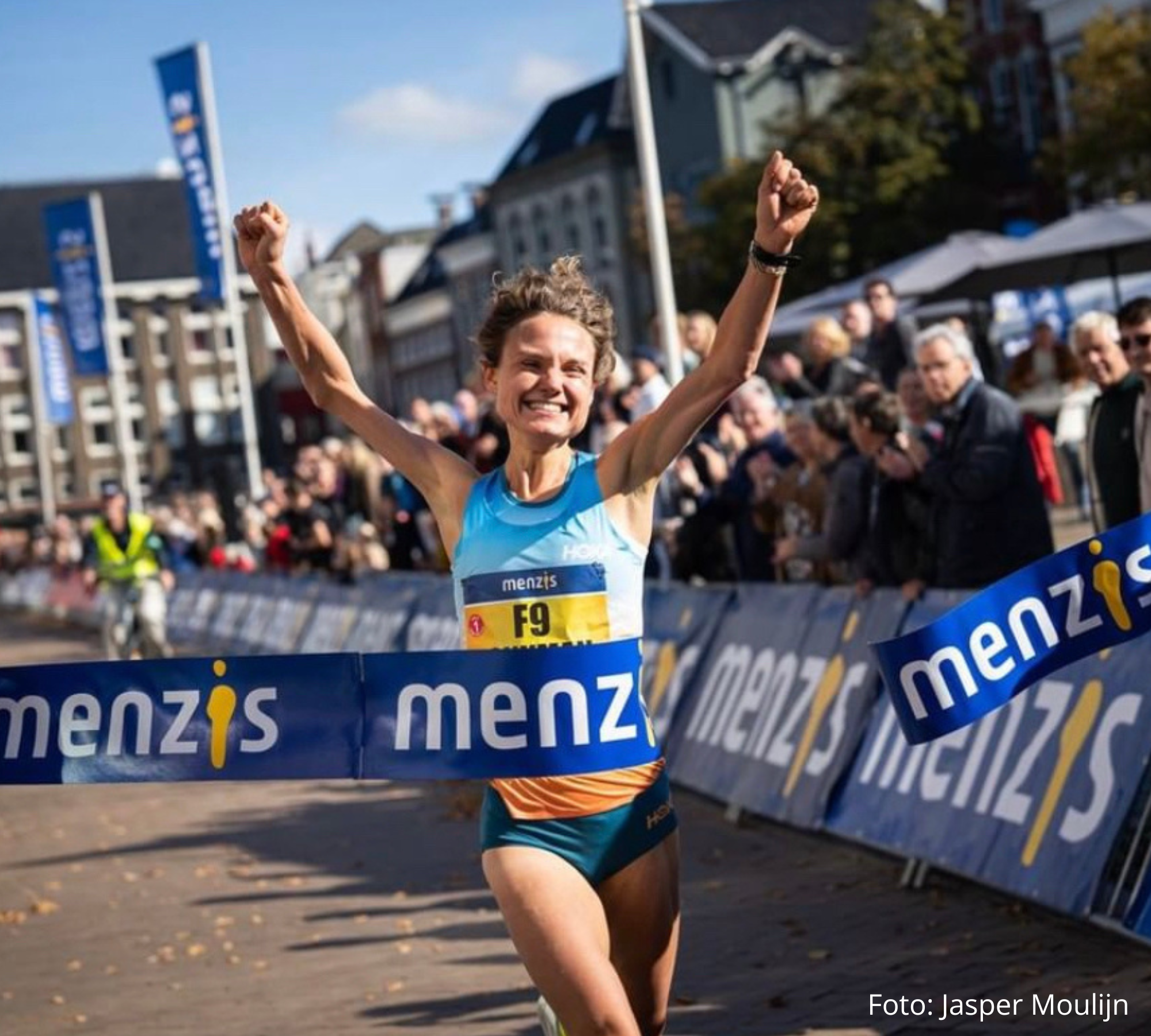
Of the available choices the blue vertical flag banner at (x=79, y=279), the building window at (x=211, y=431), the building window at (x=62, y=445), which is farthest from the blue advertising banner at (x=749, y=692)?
the building window at (x=211, y=431)

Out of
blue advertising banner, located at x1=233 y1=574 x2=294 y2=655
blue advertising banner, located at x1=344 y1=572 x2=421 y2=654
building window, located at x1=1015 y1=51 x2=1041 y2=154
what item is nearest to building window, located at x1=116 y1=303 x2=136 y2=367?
building window, located at x1=1015 y1=51 x2=1041 y2=154

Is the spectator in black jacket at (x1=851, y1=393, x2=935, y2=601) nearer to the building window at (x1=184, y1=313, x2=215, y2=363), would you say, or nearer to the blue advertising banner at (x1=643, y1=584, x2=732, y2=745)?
the blue advertising banner at (x1=643, y1=584, x2=732, y2=745)

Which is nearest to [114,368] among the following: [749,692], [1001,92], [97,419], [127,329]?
[1001,92]

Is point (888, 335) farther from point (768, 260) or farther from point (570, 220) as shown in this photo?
point (570, 220)

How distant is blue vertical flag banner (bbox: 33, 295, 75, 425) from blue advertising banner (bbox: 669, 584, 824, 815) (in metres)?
38.7

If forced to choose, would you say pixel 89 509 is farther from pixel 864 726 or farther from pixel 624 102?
pixel 864 726

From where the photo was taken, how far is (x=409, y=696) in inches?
223

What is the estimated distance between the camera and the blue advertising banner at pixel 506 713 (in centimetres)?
526

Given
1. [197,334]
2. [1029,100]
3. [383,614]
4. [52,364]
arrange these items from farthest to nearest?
1. [197,334]
2. [1029,100]
3. [52,364]
4. [383,614]

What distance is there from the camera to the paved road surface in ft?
25.9

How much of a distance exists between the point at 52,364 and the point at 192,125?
14.8m

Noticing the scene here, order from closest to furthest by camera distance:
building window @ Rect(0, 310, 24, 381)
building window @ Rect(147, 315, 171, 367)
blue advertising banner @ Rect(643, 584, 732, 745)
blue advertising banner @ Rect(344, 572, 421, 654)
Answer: blue advertising banner @ Rect(643, 584, 732, 745), blue advertising banner @ Rect(344, 572, 421, 654), building window @ Rect(0, 310, 24, 381), building window @ Rect(147, 315, 171, 367)

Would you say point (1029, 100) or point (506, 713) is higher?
point (1029, 100)

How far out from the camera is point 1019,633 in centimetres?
636
